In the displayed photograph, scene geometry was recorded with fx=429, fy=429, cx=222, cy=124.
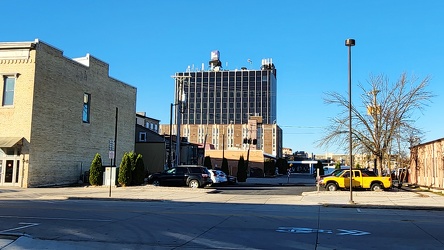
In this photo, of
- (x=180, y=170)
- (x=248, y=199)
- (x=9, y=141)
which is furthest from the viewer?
(x=180, y=170)

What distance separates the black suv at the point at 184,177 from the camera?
32688 mm

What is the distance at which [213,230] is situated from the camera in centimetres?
1170

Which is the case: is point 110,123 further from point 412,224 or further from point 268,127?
point 268,127

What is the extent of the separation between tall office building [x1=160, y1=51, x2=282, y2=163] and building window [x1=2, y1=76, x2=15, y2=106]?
89216 millimetres

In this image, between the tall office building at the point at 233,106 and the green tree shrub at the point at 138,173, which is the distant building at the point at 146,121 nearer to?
the green tree shrub at the point at 138,173

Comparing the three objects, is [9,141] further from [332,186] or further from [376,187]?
[376,187]

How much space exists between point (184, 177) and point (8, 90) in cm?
1513

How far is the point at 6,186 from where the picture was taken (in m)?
31.8

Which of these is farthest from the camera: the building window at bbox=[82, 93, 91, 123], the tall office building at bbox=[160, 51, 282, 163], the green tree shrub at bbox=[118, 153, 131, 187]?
the tall office building at bbox=[160, 51, 282, 163]

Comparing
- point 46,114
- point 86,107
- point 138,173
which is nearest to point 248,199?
point 138,173

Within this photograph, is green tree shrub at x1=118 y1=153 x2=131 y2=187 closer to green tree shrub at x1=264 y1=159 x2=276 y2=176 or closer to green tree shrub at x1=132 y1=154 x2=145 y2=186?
green tree shrub at x1=132 y1=154 x2=145 y2=186

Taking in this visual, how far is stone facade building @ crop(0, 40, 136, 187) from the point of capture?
32.1m

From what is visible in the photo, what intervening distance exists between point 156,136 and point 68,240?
5071 cm

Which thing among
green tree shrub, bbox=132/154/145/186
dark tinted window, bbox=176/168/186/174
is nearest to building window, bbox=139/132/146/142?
green tree shrub, bbox=132/154/145/186
